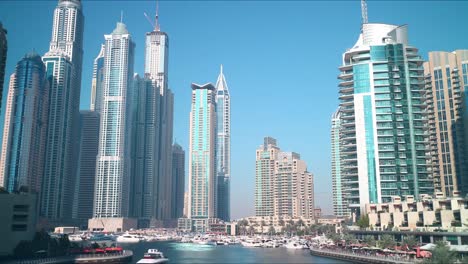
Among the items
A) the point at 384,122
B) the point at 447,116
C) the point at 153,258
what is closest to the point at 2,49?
the point at 153,258

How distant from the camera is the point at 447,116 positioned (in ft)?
622

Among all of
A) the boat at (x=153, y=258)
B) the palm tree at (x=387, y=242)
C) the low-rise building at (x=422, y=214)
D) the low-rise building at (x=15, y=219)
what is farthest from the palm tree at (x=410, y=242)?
the low-rise building at (x=15, y=219)

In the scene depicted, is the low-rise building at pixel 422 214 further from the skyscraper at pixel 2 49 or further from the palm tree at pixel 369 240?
the skyscraper at pixel 2 49

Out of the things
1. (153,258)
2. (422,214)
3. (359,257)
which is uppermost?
(422,214)

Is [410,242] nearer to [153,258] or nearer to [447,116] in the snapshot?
[153,258]

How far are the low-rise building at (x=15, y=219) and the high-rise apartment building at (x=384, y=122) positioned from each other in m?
95.8

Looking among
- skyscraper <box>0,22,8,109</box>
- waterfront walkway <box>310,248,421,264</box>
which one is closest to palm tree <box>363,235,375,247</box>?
waterfront walkway <box>310,248,421,264</box>

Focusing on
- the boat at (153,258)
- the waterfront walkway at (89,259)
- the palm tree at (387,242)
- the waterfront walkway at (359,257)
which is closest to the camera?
the waterfront walkway at (359,257)

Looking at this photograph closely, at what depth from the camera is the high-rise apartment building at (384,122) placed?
5743 inches

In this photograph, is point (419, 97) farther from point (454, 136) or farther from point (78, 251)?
point (78, 251)

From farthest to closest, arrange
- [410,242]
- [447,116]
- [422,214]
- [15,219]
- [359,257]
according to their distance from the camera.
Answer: [447,116], [422,214], [359,257], [410,242], [15,219]

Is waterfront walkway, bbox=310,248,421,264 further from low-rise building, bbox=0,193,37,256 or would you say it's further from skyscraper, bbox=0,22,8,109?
skyscraper, bbox=0,22,8,109

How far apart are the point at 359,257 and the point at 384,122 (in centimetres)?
5431

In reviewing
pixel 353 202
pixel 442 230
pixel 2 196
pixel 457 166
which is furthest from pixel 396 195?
pixel 2 196
